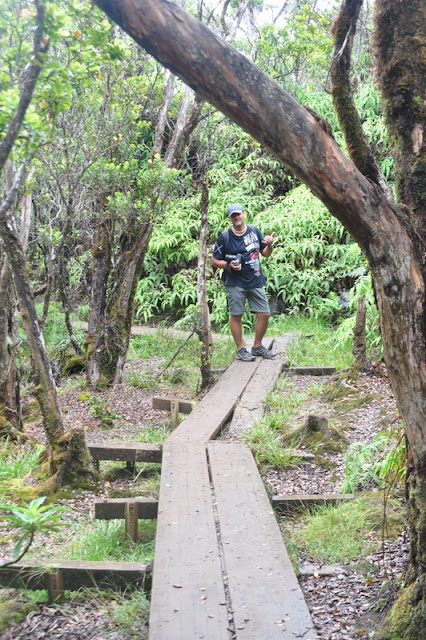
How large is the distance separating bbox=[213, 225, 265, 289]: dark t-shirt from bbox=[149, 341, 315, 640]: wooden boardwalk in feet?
10.8

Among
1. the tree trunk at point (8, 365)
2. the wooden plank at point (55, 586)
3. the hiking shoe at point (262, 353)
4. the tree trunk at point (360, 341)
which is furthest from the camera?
the hiking shoe at point (262, 353)

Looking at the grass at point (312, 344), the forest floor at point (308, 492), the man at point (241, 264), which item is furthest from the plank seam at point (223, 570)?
the grass at point (312, 344)

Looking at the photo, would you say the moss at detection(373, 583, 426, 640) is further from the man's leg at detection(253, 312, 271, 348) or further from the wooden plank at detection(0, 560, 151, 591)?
the man's leg at detection(253, 312, 271, 348)

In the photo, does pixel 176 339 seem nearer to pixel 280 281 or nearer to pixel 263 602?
pixel 280 281

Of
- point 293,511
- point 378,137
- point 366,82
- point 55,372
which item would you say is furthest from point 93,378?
point 366,82

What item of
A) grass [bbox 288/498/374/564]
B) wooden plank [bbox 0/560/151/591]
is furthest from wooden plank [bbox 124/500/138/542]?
grass [bbox 288/498/374/564]

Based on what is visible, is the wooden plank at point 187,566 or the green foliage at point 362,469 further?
the green foliage at point 362,469

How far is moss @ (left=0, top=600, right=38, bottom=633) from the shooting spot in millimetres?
3186

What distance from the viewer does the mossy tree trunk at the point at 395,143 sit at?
7.84 ft

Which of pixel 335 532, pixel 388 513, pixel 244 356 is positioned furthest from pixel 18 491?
pixel 244 356

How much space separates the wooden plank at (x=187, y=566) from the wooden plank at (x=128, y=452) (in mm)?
654

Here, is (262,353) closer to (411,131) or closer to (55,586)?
(55,586)

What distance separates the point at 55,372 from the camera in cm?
929

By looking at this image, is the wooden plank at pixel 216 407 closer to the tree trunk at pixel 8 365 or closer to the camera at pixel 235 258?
the camera at pixel 235 258
